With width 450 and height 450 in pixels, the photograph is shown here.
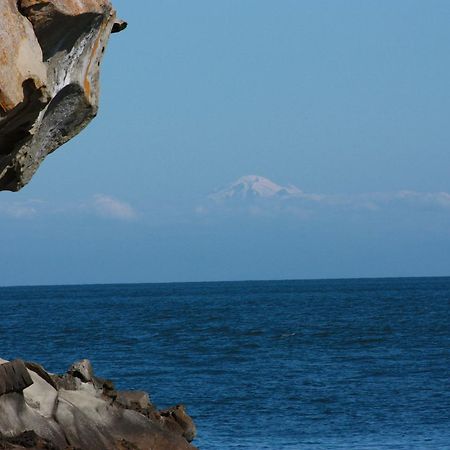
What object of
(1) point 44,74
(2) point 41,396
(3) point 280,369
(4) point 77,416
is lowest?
(3) point 280,369

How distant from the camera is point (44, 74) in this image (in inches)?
627

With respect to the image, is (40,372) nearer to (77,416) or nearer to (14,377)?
(77,416)

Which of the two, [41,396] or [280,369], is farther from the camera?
[280,369]

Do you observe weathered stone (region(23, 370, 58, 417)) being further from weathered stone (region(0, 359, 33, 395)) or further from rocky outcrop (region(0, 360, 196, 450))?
weathered stone (region(0, 359, 33, 395))

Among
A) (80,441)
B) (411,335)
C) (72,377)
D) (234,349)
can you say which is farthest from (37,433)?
(411,335)

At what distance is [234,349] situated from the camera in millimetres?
57656

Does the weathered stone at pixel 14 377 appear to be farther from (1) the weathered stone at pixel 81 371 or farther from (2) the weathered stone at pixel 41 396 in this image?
(1) the weathered stone at pixel 81 371

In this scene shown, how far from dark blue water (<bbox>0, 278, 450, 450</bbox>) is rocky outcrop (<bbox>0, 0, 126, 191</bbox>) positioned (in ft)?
37.8

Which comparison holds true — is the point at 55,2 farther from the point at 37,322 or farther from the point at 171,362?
the point at 37,322

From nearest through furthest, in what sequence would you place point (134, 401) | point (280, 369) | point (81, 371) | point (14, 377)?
1. point (14, 377)
2. point (81, 371)
3. point (134, 401)
4. point (280, 369)

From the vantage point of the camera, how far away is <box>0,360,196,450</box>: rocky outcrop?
736 inches

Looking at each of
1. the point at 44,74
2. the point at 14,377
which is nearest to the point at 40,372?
the point at 14,377

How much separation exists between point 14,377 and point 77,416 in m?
1.55

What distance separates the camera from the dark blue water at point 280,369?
99.6 ft
